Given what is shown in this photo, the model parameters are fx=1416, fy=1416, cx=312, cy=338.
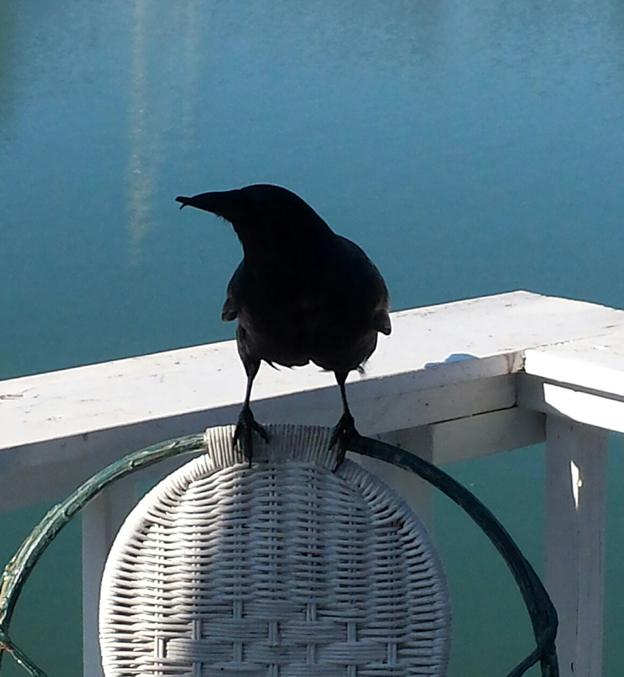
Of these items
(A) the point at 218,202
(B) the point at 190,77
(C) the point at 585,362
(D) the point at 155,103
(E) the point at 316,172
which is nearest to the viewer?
(A) the point at 218,202

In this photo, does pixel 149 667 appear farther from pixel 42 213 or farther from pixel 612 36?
pixel 612 36

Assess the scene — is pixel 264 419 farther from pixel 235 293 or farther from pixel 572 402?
pixel 572 402

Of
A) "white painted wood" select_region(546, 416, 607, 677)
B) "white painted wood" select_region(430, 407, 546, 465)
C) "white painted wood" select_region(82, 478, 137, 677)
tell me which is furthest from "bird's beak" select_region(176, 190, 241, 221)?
"white painted wood" select_region(546, 416, 607, 677)

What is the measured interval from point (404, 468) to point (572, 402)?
35 cm

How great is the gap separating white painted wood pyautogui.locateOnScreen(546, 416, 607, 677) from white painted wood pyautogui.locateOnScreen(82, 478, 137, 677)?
0.43 meters

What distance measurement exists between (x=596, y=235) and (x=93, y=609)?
15.6 ft

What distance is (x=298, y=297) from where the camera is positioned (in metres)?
1.18

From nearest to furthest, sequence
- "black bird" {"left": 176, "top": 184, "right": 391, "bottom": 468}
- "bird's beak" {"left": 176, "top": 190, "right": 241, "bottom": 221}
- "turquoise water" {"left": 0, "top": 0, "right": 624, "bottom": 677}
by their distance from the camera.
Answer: "bird's beak" {"left": 176, "top": 190, "right": 241, "bottom": 221}, "black bird" {"left": 176, "top": 184, "right": 391, "bottom": 468}, "turquoise water" {"left": 0, "top": 0, "right": 624, "bottom": 677}

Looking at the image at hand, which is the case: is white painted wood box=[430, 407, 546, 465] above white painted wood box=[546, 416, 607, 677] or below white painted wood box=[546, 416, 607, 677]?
above

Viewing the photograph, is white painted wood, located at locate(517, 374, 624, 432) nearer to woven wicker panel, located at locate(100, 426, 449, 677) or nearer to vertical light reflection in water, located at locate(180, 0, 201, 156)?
woven wicker panel, located at locate(100, 426, 449, 677)

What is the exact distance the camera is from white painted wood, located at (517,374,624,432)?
131 cm

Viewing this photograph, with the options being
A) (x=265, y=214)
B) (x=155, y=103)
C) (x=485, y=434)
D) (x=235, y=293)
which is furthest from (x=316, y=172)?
(x=265, y=214)

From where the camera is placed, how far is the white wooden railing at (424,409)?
1.17 metres

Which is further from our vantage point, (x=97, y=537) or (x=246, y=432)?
(x=97, y=537)
